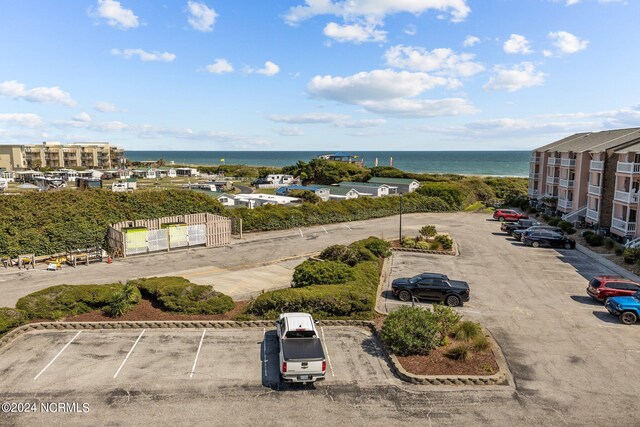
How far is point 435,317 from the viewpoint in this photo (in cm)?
1766

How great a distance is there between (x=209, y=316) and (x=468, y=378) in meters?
11.5

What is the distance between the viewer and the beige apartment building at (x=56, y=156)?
134 metres

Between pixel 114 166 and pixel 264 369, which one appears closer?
pixel 264 369

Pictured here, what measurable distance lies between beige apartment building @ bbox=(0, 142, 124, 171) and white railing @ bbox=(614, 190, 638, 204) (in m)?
145

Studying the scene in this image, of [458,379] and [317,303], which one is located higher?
[317,303]

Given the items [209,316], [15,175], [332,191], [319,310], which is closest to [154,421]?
[209,316]

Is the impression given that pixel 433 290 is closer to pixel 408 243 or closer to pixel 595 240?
pixel 408 243

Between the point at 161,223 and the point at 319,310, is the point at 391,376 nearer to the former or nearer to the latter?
the point at 319,310

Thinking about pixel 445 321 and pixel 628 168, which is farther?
pixel 628 168

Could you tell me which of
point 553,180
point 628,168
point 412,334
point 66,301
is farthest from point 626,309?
point 553,180

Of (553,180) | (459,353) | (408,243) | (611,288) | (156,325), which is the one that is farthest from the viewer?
(553,180)

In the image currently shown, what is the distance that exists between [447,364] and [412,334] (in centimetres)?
162

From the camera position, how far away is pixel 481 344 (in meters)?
16.8

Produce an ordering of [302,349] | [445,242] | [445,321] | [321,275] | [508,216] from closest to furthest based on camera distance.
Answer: [302,349] → [445,321] → [321,275] → [445,242] → [508,216]
